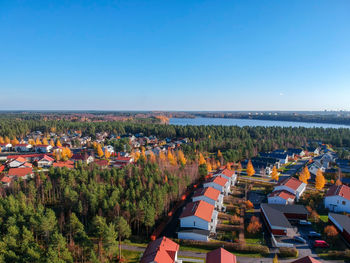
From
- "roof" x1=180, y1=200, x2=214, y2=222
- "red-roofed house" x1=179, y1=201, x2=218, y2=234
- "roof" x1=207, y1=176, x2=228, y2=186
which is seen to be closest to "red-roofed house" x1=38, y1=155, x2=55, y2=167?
"roof" x1=207, y1=176, x2=228, y2=186

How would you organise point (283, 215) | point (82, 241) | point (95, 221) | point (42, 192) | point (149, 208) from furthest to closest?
point (42, 192)
point (283, 215)
point (149, 208)
point (95, 221)
point (82, 241)

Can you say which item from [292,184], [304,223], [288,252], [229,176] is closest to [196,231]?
[288,252]

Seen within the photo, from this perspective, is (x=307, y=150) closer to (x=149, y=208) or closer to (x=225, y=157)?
(x=225, y=157)

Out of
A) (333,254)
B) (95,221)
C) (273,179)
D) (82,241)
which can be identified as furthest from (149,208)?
(273,179)

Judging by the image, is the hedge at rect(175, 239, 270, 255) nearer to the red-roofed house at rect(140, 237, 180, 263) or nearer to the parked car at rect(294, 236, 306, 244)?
the red-roofed house at rect(140, 237, 180, 263)

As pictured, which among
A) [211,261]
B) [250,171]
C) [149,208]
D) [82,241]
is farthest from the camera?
[250,171]

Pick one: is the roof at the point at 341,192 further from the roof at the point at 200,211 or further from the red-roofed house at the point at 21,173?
the red-roofed house at the point at 21,173

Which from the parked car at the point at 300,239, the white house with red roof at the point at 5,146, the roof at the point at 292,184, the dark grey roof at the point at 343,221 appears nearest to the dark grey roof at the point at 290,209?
the dark grey roof at the point at 343,221
